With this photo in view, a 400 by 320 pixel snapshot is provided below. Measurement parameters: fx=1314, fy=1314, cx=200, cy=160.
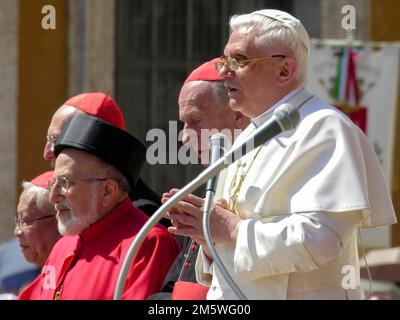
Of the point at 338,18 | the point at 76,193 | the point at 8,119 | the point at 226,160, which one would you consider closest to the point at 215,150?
the point at 226,160

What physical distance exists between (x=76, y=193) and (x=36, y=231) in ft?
3.07

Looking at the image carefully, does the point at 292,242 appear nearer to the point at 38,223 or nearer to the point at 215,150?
the point at 215,150

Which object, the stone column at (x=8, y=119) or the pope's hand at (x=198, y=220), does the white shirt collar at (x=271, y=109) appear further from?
the stone column at (x=8, y=119)

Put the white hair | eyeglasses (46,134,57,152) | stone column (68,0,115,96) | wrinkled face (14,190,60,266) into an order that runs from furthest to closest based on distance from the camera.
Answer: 1. stone column (68,0,115,96)
2. wrinkled face (14,190,60,266)
3. eyeglasses (46,134,57,152)
4. the white hair

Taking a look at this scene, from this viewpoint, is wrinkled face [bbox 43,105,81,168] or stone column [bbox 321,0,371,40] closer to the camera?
wrinkled face [bbox 43,105,81,168]

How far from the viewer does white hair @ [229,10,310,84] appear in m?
3.99

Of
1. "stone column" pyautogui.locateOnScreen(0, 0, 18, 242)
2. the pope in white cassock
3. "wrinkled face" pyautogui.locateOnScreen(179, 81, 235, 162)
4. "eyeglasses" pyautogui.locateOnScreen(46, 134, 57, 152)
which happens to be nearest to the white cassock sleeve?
the pope in white cassock

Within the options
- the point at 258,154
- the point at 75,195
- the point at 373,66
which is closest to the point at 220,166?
the point at 258,154

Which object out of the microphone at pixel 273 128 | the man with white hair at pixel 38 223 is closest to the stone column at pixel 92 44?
the man with white hair at pixel 38 223

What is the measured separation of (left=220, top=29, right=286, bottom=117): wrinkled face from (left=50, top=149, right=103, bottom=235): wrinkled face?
1.12 m

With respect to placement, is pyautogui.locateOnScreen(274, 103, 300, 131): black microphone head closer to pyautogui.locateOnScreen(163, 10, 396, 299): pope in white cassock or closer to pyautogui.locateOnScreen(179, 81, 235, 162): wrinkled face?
pyautogui.locateOnScreen(163, 10, 396, 299): pope in white cassock

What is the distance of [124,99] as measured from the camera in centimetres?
1120

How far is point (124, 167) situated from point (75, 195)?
237mm

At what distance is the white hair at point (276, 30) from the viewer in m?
3.99
